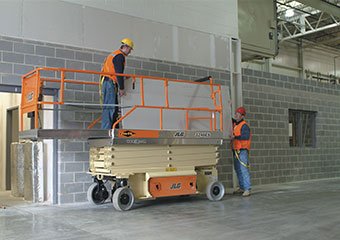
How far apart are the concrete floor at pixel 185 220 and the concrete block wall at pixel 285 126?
3.28 metres

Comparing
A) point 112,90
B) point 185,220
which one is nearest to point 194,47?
point 112,90

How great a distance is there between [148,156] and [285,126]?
6.74m

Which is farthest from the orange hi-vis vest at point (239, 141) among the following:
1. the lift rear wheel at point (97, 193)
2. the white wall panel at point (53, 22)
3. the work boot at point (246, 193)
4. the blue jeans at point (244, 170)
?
the white wall panel at point (53, 22)

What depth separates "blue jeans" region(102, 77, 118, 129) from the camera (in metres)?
7.20

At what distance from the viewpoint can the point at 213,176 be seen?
841cm

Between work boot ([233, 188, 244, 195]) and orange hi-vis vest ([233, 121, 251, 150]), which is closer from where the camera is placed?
orange hi-vis vest ([233, 121, 251, 150])

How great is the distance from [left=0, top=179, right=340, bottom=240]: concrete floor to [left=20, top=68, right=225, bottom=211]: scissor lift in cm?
32

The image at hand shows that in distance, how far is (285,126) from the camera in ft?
41.6

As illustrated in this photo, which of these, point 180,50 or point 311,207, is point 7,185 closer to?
point 180,50

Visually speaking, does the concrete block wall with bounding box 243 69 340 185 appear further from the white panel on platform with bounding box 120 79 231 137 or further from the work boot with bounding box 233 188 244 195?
the white panel on platform with bounding box 120 79 231 137

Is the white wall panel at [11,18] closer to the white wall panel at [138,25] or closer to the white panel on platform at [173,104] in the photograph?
the white wall panel at [138,25]

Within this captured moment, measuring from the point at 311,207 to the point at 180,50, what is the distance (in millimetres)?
4923

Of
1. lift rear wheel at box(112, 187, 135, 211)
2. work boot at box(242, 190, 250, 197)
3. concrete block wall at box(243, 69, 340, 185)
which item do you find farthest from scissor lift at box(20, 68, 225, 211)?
concrete block wall at box(243, 69, 340, 185)

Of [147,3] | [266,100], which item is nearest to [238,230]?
[147,3]
